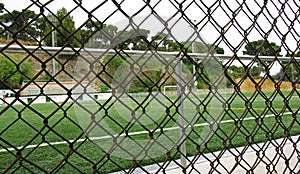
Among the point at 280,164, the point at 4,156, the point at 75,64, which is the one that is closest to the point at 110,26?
the point at 75,64

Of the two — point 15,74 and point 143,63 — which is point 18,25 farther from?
point 143,63

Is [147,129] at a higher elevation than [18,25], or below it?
below

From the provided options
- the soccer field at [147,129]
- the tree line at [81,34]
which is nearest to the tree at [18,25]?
the tree line at [81,34]

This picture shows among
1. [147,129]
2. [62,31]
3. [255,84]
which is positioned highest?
[62,31]

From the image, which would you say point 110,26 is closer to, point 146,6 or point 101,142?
point 146,6

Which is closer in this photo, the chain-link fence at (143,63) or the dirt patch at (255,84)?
the chain-link fence at (143,63)

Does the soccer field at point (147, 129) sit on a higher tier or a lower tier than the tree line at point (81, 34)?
lower

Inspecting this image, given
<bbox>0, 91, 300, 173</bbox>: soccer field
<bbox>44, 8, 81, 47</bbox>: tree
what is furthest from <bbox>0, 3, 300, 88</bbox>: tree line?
<bbox>0, 91, 300, 173</bbox>: soccer field

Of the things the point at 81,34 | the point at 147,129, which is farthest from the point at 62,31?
the point at 147,129

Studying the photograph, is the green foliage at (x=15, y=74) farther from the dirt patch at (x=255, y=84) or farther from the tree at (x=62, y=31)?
the dirt patch at (x=255, y=84)

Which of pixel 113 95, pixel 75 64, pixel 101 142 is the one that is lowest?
pixel 101 142

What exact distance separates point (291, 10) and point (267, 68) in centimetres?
18

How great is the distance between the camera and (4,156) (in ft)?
8.20

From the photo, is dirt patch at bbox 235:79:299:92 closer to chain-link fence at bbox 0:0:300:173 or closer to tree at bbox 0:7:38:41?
chain-link fence at bbox 0:0:300:173
